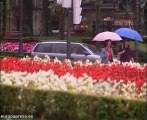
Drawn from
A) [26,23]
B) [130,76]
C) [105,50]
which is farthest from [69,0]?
[26,23]

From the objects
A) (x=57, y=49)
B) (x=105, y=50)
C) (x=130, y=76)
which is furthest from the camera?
(x=57, y=49)

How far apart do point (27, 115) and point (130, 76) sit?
3.02 metres

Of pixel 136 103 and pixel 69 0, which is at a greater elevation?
pixel 69 0

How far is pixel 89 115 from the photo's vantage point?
8742 millimetres

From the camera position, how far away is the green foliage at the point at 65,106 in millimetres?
8469

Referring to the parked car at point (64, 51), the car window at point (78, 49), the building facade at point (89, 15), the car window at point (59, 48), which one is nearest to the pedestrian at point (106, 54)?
the parked car at point (64, 51)

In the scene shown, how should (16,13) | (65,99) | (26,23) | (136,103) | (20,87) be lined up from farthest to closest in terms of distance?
(16,13) → (26,23) → (20,87) → (65,99) → (136,103)

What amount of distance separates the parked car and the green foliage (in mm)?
12044

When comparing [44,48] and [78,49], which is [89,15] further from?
[78,49]

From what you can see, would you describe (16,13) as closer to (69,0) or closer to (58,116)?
(69,0)

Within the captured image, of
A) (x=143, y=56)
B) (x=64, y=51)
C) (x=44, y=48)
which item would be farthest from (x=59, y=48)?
(x=143, y=56)

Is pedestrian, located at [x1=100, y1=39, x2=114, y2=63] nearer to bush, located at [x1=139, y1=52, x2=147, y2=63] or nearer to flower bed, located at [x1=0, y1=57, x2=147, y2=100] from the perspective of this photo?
flower bed, located at [x1=0, y1=57, x2=147, y2=100]

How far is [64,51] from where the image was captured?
23203 millimetres

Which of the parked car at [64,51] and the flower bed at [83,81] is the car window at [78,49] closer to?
the parked car at [64,51]
